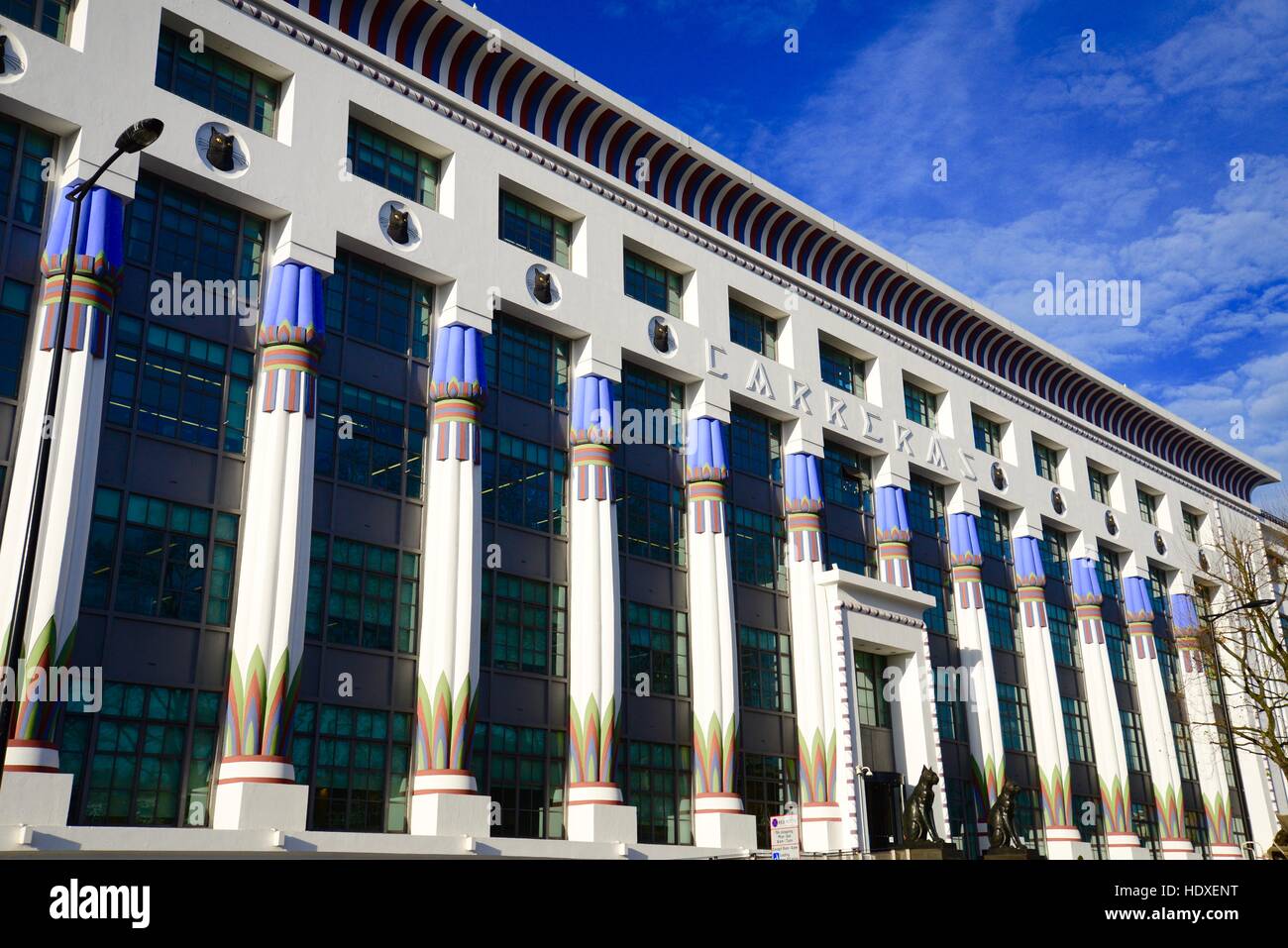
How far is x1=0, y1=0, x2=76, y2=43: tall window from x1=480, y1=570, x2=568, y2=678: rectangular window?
1447 cm

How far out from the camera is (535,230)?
31219 millimetres

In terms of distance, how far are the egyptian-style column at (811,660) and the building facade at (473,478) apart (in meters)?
0.13

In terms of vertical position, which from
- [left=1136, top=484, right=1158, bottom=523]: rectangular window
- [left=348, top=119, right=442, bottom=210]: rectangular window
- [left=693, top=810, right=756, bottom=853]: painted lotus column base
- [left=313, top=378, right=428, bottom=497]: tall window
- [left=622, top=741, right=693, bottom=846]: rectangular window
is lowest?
[left=693, top=810, right=756, bottom=853]: painted lotus column base

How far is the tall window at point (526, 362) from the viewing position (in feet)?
95.3

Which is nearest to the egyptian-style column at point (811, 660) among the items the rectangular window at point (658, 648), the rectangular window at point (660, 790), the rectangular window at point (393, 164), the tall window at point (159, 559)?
the rectangular window at point (660, 790)

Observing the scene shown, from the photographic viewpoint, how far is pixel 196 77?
25.1 metres

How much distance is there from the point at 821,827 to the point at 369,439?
16.3 meters

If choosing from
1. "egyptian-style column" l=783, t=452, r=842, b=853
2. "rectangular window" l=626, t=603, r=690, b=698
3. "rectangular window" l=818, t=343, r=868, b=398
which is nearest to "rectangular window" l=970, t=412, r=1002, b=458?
"rectangular window" l=818, t=343, r=868, b=398

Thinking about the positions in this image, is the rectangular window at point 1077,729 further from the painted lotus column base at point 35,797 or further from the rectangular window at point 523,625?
the painted lotus column base at point 35,797

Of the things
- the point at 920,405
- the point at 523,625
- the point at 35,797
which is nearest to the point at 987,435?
the point at 920,405

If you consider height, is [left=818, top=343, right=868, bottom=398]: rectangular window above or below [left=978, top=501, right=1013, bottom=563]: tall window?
above

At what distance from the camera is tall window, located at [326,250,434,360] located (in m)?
26.4

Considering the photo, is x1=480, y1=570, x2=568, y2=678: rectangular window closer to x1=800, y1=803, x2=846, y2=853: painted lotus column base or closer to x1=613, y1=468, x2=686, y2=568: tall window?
x1=613, y1=468, x2=686, y2=568: tall window
